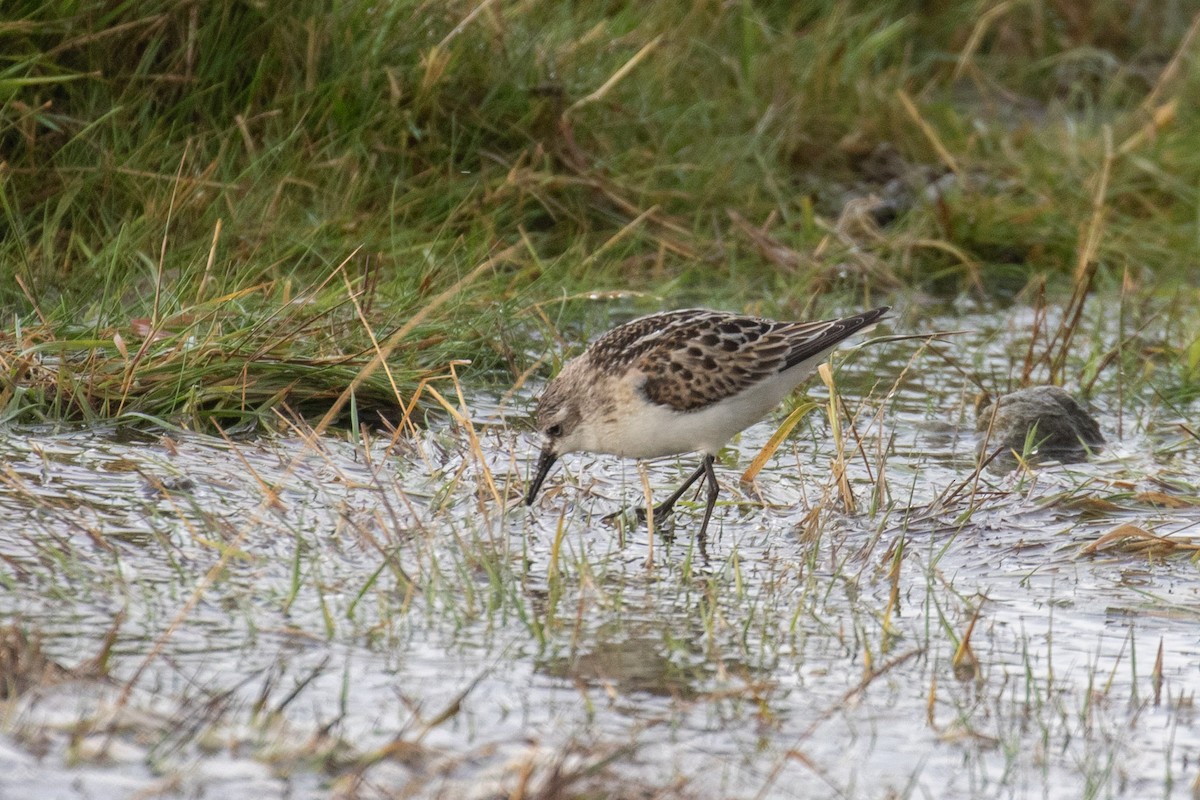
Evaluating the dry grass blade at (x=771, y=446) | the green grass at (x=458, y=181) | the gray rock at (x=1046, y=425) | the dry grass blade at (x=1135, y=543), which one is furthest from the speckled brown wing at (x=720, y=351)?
the dry grass blade at (x=1135, y=543)

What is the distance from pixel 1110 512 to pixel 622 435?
5.68 ft

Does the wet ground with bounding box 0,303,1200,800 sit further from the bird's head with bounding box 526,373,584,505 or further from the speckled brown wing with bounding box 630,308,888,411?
the speckled brown wing with bounding box 630,308,888,411

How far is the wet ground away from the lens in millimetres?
3775

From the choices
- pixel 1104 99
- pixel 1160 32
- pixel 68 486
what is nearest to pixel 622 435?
pixel 68 486

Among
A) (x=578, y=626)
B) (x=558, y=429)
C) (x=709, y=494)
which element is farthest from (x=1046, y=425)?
(x=578, y=626)

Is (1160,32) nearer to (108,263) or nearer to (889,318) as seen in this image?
(889,318)

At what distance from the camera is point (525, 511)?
5707 millimetres

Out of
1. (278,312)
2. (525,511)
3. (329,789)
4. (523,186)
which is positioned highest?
(523,186)

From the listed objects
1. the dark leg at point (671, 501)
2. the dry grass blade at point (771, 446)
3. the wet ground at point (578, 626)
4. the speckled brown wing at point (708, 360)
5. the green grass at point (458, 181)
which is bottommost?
the wet ground at point (578, 626)

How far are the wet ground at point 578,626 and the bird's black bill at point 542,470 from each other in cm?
7

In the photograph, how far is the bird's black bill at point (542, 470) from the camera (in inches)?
238

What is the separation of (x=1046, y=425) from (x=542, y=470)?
7.00 feet

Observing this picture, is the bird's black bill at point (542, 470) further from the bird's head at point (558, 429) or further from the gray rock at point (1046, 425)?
the gray rock at point (1046, 425)

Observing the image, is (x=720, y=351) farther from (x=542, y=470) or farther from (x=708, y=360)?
(x=542, y=470)
